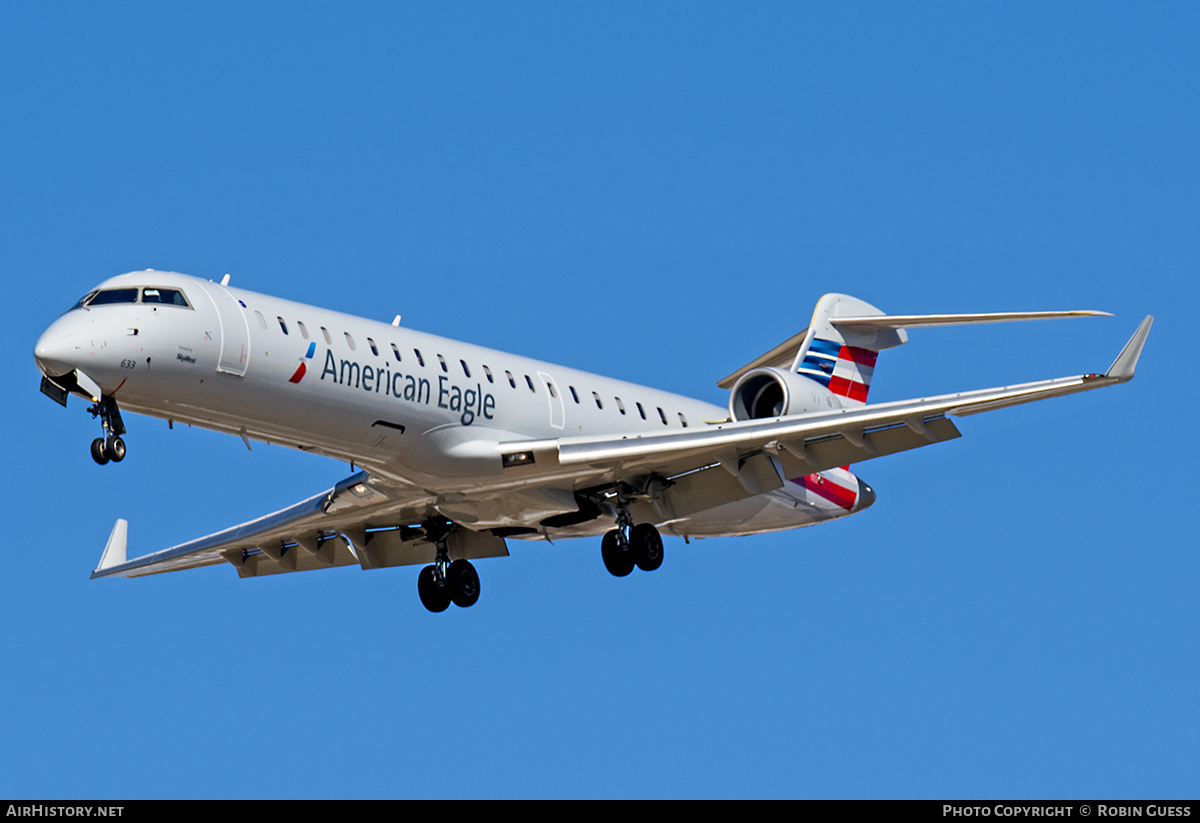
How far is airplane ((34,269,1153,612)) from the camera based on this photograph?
20.6m

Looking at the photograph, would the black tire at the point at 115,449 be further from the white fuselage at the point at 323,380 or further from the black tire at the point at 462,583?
the black tire at the point at 462,583

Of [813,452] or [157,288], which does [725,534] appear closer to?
[813,452]

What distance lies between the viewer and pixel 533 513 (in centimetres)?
2453

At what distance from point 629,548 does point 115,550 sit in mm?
10327

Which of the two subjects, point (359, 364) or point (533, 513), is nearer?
point (359, 364)

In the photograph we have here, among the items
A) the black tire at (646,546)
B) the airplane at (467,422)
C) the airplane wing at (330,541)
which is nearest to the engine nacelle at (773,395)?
the airplane at (467,422)

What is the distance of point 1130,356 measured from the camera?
21.0 meters

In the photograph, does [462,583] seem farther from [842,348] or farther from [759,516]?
[842,348]

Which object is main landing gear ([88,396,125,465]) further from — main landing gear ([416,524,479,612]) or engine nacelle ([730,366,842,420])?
engine nacelle ([730,366,842,420])

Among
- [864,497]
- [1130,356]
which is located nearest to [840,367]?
[864,497]

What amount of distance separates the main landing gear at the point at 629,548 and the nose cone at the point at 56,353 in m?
8.01
